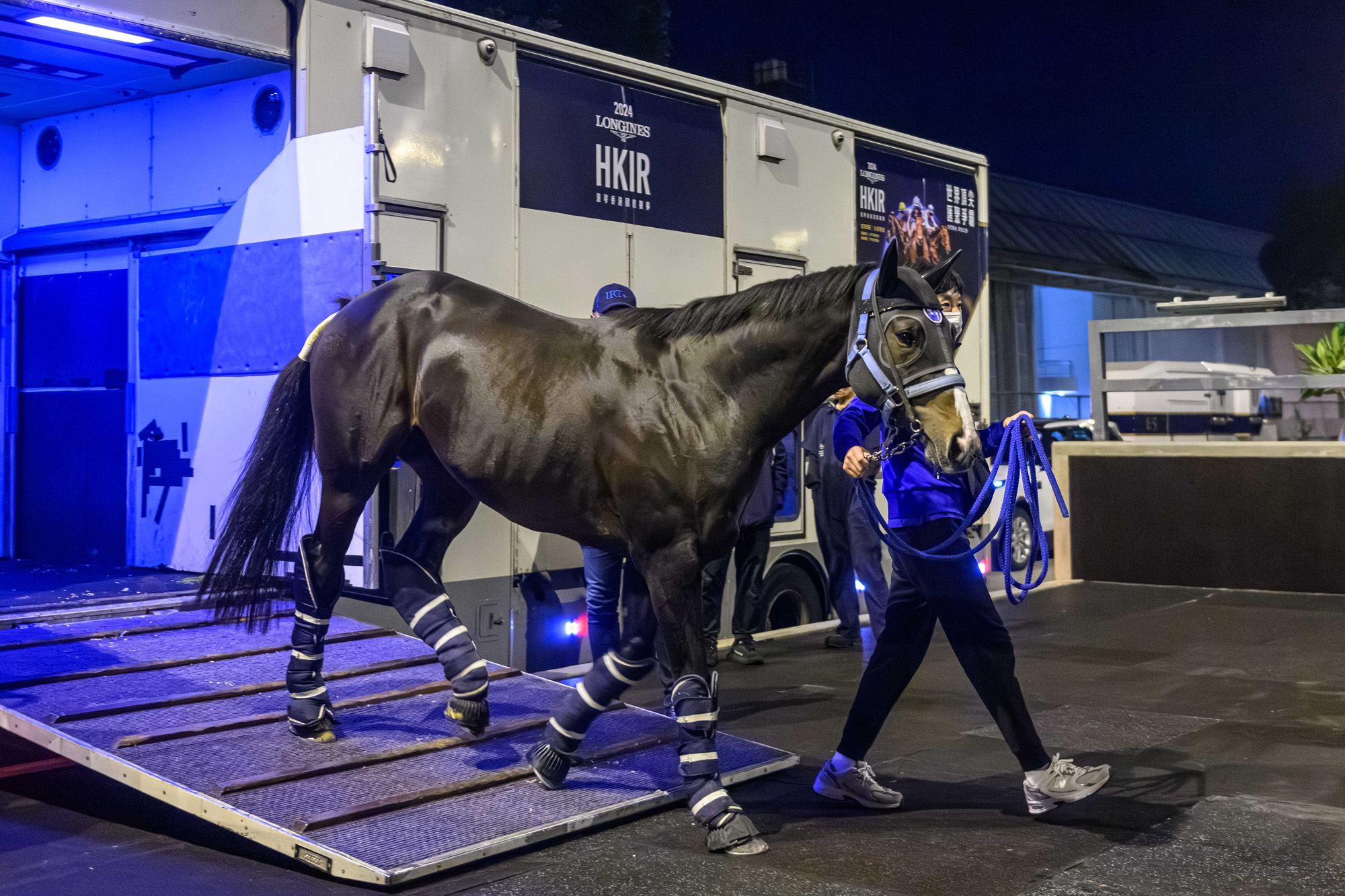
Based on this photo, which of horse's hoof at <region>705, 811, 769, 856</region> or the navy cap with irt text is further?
the navy cap with irt text

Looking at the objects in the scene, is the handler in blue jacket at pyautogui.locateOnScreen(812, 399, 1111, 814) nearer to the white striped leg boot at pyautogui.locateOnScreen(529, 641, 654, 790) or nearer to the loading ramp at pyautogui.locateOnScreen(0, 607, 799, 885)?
the loading ramp at pyautogui.locateOnScreen(0, 607, 799, 885)

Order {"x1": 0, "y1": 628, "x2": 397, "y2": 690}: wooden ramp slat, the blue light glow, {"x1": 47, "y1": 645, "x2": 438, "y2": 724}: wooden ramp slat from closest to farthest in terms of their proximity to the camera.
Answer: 1. {"x1": 47, "y1": 645, "x2": 438, "y2": 724}: wooden ramp slat
2. {"x1": 0, "y1": 628, "x2": 397, "y2": 690}: wooden ramp slat
3. the blue light glow

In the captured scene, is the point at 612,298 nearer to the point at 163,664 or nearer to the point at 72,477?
the point at 163,664

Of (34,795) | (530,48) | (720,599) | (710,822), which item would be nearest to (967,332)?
(720,599)

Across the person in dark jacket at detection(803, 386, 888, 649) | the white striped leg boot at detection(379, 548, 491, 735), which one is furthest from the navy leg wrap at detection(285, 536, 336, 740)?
the person in dark jacket at detection(803, 386, 888, 649)

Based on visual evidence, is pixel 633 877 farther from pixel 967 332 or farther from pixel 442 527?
pixel 967 332

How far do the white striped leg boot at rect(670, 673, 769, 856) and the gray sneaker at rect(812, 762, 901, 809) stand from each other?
518 mm

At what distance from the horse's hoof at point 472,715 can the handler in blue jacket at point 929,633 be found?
1.33 m

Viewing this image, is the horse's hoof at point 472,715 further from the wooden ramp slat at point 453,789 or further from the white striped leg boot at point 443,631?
the wooden ramp slat at point 453,789

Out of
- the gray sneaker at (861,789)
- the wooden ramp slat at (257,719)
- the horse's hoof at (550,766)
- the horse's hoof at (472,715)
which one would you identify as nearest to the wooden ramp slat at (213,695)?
the wooden ramp slat at (257,719)

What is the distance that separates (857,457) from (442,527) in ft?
6.01

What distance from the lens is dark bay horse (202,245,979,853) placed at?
159 inches

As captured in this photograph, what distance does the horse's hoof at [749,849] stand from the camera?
3.81 m

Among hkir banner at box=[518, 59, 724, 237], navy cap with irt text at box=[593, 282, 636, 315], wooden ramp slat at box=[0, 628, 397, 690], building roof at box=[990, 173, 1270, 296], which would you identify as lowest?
wooden ramp slat at box=[0, 628, 397, 690]
